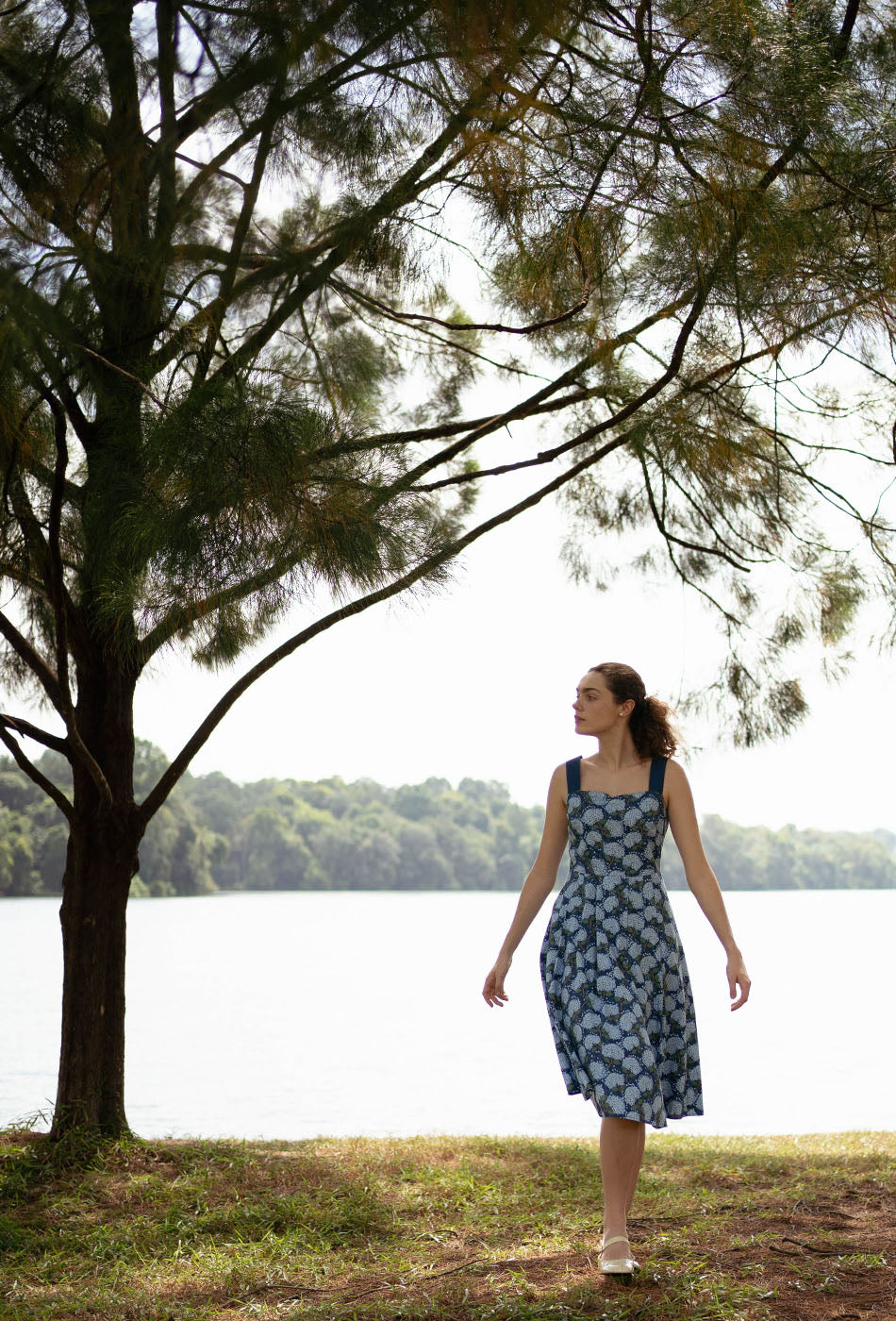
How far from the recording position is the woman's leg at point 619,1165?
2.57 m

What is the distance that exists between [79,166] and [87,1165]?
275 cm

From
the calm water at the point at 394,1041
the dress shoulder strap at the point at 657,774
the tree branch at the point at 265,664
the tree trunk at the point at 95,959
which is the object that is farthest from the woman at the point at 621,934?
the calm water at the point at 394,1041

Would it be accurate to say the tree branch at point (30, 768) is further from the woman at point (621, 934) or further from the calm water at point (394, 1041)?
the calm water at point (394, 1041)

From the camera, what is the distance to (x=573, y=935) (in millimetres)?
2701

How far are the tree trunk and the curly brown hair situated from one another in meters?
1.91

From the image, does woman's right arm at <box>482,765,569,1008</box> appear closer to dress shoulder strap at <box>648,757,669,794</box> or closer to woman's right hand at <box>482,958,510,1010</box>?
woman's right hand at <box>482,958,510,1010</box>

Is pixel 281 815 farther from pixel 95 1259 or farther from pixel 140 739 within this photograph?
pixel 95 1259

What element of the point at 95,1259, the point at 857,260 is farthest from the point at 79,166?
the point at 95,1259

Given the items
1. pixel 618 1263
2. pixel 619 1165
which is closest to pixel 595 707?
pixel 619 1165

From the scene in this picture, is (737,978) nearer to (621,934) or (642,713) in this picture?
(621,934)

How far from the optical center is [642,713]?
284 cm

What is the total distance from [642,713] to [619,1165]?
0.93 meters

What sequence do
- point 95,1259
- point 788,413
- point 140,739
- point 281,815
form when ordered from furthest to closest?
point 281,815, point 140,739, point 788,413, point 95,1259

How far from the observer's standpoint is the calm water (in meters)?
7.29
